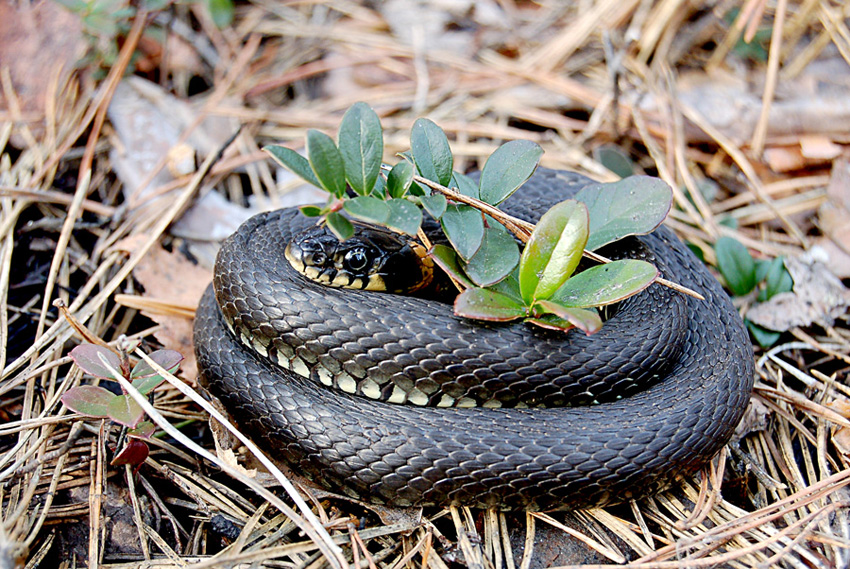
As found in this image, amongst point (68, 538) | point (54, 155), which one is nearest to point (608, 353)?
point (68, 538)

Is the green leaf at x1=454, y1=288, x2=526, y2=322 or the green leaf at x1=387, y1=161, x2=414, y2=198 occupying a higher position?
the green leaf at x1=387, y1=161, x2=414, y2=198

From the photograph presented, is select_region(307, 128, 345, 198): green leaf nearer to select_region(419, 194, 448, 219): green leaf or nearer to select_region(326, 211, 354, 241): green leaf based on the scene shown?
select_region(326, 211, 354, 241): green leaf

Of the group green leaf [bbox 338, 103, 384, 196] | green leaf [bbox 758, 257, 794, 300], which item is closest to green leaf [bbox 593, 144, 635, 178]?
green leaf [bbox 758, 257, 794, 300]

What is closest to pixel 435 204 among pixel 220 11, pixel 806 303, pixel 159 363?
pixel 159 363

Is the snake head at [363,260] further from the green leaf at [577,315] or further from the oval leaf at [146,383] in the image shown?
the green leaf at [577,315]

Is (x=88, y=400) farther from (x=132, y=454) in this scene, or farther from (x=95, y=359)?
(x=132, y=454)

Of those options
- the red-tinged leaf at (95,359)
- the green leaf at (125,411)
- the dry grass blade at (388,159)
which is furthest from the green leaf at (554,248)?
the red-tinged leaf at (95,359)
